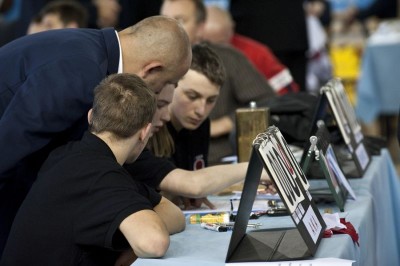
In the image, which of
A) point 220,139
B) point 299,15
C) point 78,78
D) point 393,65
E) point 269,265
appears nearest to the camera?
point 269,265

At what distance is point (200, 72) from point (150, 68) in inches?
29.6

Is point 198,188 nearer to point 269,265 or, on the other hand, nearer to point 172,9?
point 269,265

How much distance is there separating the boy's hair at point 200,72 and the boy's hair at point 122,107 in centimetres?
78

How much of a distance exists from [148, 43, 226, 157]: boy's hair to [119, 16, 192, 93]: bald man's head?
1.65 ft

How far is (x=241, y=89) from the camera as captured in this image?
5.12m

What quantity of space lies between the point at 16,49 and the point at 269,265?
1123 millimetres

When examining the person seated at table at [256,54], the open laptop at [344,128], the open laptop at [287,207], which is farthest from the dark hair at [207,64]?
the person seated at table at [256,54]

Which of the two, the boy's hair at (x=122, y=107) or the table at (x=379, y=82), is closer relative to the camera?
the boy's hair at (x=122, y=107)

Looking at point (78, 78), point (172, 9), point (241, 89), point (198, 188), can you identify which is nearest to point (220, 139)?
point (241, 89)

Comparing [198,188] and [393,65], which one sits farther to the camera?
[393,65]

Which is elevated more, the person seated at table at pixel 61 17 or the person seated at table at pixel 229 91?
the person seated at table at pixel 61 17

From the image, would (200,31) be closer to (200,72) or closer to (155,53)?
(200,72)

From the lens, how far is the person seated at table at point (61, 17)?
5699mm

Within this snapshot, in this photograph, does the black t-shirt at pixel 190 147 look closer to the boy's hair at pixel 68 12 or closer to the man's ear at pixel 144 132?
the man's ear at pixel 144 132
